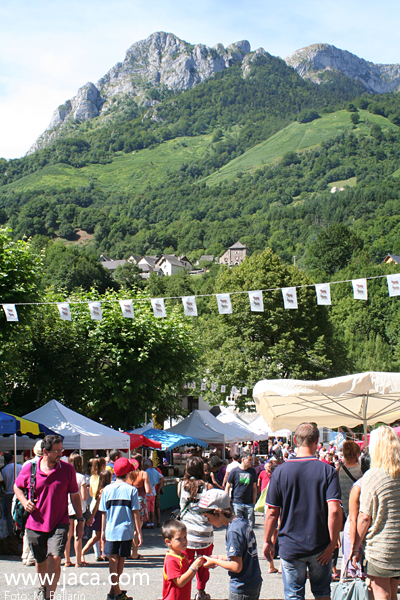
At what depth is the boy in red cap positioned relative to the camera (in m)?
6.68

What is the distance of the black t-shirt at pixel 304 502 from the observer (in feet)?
14.4

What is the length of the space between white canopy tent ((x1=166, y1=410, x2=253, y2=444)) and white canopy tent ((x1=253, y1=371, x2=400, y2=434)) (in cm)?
818

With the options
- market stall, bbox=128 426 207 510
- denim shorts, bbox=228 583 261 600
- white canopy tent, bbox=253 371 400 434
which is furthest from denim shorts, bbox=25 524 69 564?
market stall, bbox=128 426 207 510

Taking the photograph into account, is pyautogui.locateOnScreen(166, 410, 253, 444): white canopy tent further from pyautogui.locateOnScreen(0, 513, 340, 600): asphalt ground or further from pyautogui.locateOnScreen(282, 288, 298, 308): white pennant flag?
pyautogui.locateOnScreen(0, 513, 340, 600): asphalt ground

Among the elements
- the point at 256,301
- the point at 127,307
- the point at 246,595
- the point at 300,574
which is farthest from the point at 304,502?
the point at 127,307

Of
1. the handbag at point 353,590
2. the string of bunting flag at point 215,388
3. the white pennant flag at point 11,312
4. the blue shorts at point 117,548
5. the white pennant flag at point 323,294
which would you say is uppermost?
the white pennant flag at point 323,294

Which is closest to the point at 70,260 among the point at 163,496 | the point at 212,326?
the point at 212,326

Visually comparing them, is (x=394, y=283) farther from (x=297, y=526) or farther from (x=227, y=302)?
(x=297, y=526)

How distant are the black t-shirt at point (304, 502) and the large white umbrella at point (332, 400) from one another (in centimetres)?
454

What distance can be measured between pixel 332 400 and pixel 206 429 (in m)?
10.8

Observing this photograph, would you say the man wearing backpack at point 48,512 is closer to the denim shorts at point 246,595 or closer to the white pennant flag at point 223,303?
the denim shorts at point 246,595

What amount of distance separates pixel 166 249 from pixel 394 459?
555 feet

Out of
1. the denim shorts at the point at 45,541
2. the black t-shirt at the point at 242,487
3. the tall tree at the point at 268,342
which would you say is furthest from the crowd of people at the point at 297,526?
the tall tree at the point at 268,342

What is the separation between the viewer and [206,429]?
21.0m
